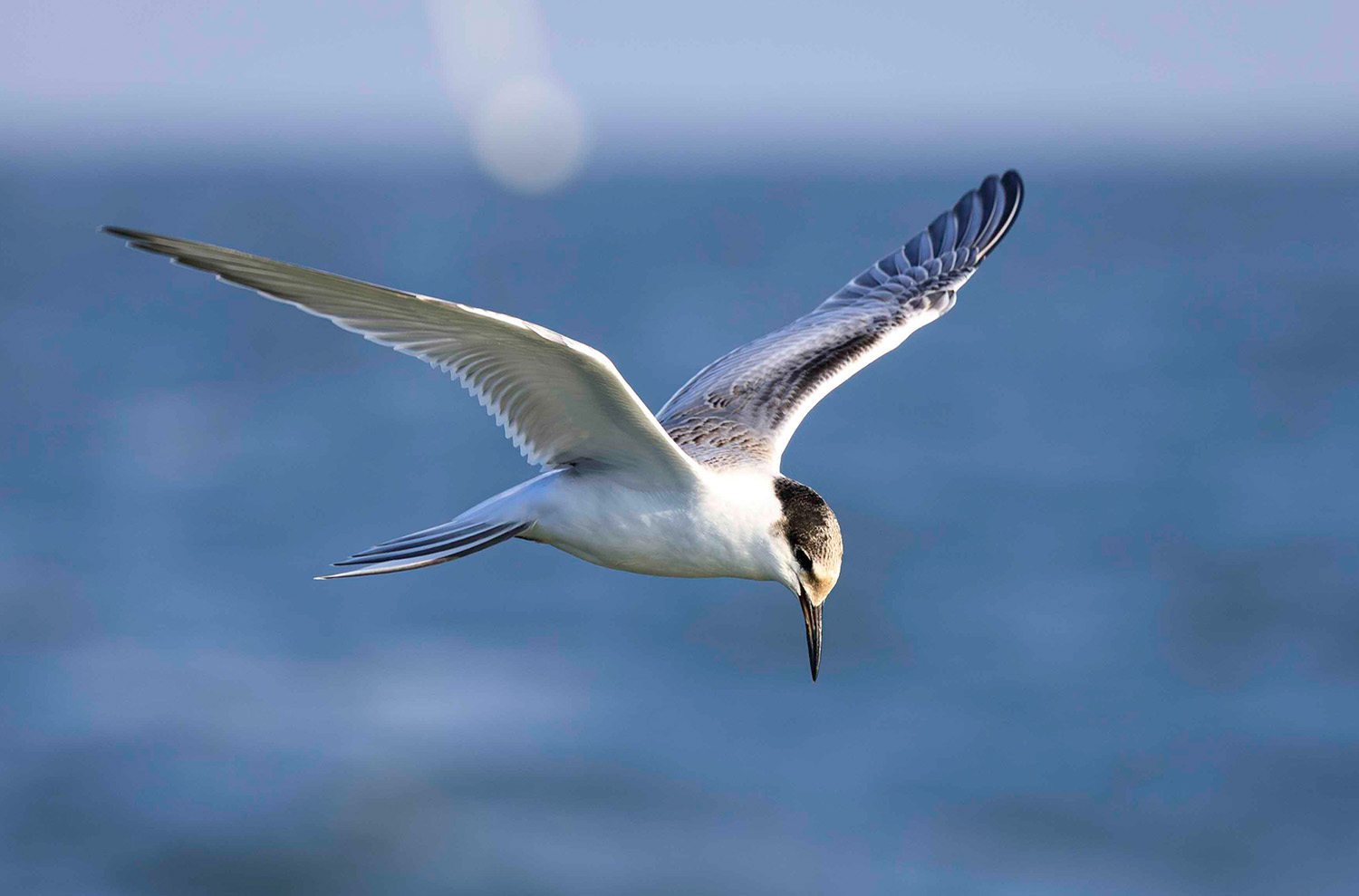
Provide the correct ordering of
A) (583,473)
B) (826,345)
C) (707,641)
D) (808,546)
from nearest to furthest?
(808,546) < (583,473) < (826,345) < (707,641)

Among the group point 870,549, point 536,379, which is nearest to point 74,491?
point 870,549

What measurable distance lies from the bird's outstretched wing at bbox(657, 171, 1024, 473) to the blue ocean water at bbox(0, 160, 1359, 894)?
524 inches

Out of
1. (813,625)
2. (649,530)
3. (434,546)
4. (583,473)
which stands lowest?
(813,625)

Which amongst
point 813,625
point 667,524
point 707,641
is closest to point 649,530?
point 667,524

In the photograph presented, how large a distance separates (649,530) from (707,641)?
22844 millimetres

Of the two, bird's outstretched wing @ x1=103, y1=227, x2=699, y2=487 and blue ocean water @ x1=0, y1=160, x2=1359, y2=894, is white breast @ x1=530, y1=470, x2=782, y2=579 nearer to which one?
bird's outstretched wing @ x1=103, y1=227, x2=699, y2=487

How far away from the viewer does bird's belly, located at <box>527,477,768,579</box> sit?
7.27m

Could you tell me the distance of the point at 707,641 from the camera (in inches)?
1177

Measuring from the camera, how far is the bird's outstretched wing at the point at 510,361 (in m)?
6.23

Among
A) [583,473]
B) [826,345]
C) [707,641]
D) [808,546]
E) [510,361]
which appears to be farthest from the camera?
[707,641]

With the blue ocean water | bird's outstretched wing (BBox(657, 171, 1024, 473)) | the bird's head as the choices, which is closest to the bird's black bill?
the bird's head

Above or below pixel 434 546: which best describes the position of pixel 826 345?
above

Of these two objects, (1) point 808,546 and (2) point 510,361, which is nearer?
(2) point 510,361

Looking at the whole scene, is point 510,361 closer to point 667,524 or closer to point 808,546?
point 667,524
